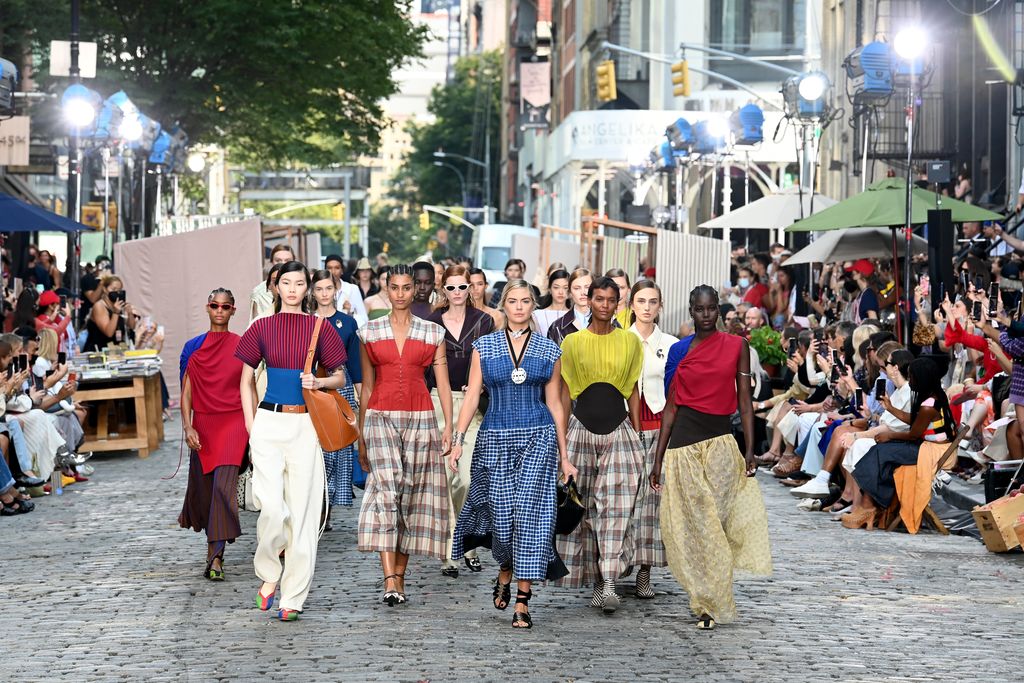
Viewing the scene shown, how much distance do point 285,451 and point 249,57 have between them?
3378 cm

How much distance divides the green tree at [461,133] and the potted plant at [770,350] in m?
98.6

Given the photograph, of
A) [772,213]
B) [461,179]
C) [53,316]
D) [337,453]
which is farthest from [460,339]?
[461,179]

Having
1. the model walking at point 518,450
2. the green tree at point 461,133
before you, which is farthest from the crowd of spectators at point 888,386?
the green tree at point 461,133

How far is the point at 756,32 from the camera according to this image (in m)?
56.8

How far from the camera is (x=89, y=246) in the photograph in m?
50.2

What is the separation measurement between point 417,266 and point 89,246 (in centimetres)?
3894

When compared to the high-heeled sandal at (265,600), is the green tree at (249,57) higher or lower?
higher

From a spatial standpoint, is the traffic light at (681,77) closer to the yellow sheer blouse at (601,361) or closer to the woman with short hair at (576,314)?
the woman with short hair at (576,314)

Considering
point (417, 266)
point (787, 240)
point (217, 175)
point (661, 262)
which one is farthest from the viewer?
point (217, 175)

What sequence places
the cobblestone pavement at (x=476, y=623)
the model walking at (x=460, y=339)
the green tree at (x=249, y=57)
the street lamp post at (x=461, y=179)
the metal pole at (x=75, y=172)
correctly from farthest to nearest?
the street lamp post at (x=461, y=179), the green tree at (x=249, y=57), the metal pole at (x=75, y=172), the model walking at (x=460, y=339), the cobblestone pavement at (x=476, y=623)

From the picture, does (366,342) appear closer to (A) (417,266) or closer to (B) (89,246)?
(A) (417,266)

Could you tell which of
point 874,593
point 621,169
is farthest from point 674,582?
point 621,169

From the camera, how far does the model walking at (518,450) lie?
30.9 ft

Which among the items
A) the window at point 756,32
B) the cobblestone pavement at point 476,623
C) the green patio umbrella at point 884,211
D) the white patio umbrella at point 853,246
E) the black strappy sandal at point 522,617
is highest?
the window at point 756,32
